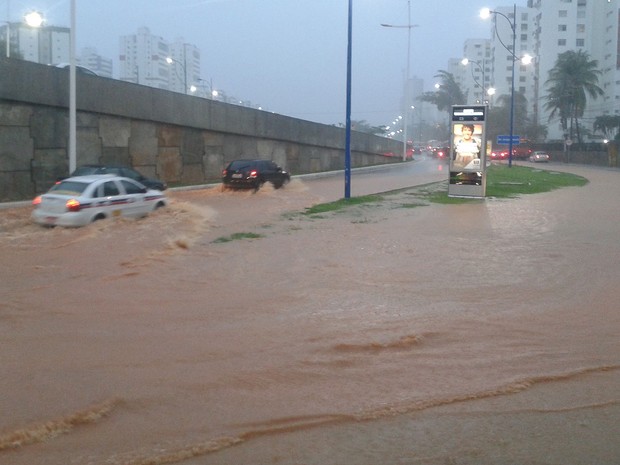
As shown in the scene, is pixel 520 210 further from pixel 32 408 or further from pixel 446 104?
pixel 446 104

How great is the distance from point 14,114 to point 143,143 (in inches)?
291

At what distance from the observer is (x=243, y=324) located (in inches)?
378

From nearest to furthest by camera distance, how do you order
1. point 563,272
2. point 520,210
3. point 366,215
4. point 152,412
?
point 152,412
point 563,272
point 366,215
point 520,210

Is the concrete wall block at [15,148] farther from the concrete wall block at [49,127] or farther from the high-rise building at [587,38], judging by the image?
the high-rise building at [587,38]

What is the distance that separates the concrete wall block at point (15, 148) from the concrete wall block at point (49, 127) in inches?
16.1

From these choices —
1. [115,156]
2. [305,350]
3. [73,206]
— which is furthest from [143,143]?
[305,350]

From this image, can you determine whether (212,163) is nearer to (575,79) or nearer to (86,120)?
(86,120)

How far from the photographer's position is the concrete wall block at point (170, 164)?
112 feet

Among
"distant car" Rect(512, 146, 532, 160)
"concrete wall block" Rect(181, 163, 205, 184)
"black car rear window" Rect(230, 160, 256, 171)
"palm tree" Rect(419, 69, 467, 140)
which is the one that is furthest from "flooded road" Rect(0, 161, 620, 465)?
"palm tree" Rect(419, 69, 467, 140)

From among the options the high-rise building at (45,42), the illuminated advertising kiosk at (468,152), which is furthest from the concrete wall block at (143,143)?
the high-rise building at (45,42)

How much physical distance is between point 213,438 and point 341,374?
2.04m

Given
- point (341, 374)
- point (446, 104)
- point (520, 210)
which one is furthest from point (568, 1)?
point (341, 374)

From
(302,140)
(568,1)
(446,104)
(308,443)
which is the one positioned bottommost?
(308,443)

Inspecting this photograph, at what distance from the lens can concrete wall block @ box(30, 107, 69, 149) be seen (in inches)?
1062
